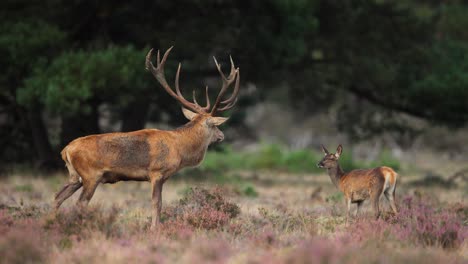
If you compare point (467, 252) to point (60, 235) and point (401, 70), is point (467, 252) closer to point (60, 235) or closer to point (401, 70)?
point (60, 235)

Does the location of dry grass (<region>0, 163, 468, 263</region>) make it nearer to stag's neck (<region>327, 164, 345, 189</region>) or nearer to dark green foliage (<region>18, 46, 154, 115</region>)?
stag's neck (<region>327, 164, 345, 189</region>)

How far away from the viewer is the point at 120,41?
64.1ft

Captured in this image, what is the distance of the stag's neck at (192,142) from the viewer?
32.4 feet

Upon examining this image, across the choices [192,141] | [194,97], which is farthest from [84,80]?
[192,141]

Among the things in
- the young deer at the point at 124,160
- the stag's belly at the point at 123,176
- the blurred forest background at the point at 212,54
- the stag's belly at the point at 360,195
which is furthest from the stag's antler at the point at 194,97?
the blurred forest background at the point at 212,54

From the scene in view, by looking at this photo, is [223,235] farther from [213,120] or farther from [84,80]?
[84,80]

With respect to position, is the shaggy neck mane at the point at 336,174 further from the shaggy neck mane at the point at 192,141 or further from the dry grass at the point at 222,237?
the shaggy neck mane at the point at 192,141

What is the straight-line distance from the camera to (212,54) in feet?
64.5

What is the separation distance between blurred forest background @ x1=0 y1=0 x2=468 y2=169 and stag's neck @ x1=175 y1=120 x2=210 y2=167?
6365 mm

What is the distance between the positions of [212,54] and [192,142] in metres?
9.83

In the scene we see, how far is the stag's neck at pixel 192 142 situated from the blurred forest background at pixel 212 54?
6.36 m

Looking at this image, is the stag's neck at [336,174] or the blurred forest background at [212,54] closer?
the stag's neck at [336,174]

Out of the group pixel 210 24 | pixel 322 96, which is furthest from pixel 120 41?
pixel 322 96

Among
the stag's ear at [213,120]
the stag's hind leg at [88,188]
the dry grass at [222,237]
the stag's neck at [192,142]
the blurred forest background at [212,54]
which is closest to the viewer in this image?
the dry grass at [222,237]
